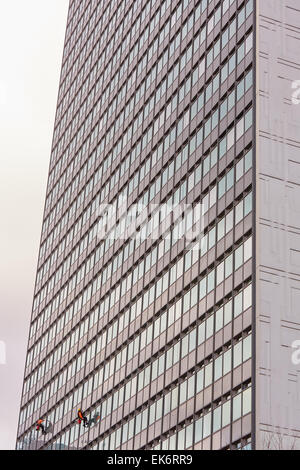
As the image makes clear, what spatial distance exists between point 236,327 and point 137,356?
2222cm

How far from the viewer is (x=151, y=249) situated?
9762cm

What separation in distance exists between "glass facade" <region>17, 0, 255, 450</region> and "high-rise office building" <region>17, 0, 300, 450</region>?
9.4 inches

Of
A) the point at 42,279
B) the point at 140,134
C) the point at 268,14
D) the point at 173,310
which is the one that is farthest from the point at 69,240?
the point at 268,14

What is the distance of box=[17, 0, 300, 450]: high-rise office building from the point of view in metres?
73.8

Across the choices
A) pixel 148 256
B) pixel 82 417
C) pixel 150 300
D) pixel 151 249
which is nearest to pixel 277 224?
pixel 150 300

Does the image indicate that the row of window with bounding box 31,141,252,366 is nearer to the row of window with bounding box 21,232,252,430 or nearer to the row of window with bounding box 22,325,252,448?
the row of window with bounding box 21,232,252,430

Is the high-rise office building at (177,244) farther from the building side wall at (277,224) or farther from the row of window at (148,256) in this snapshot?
the row of window at (148,256)

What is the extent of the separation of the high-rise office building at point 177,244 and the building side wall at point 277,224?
0.11m

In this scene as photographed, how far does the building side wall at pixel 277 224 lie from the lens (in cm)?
6894

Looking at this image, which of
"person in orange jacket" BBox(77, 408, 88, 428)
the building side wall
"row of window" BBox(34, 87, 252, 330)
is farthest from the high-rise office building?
"person in orange jacket" BBox(77, 408, 88, 428)

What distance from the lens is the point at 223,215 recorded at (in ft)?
272

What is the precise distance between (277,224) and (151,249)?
926 inches

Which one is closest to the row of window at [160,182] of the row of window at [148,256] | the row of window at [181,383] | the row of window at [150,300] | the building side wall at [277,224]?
the row of window at [148,256]

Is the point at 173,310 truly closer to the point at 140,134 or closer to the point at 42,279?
the point at 140,134
